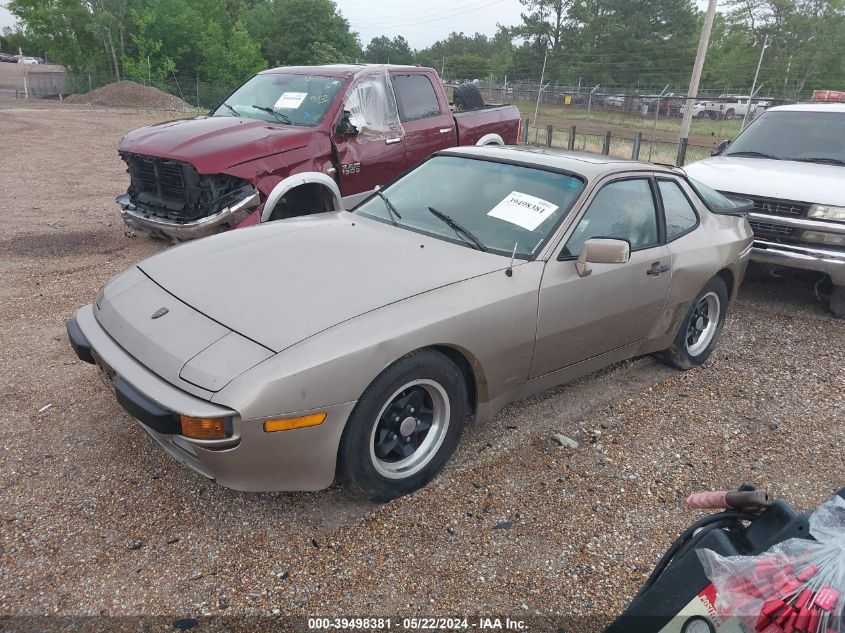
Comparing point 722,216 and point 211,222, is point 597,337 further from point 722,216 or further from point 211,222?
point 211,222

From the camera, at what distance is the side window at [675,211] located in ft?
13.2

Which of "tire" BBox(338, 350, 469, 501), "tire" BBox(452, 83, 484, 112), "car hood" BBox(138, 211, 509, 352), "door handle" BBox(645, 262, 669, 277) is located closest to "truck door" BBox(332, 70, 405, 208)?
"tire" BBox(452, 83, 484, 112)

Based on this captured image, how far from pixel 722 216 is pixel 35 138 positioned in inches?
699

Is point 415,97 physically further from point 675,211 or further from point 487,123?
point 675,211

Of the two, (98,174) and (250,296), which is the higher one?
(250,296)

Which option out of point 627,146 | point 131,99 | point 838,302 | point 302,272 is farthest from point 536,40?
point 302,272

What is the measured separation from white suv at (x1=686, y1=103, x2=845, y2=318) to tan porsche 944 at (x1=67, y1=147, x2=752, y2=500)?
1.89m

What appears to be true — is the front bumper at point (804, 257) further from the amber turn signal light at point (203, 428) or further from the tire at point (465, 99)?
the amber turn signal light at point (203, 428)

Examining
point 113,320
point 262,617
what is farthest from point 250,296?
point 262,617

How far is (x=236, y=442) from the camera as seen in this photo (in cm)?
232

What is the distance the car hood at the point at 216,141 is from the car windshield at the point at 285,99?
264 mm

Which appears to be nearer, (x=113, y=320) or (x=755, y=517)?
(x=755, y=517)

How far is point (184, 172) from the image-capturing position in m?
5.51

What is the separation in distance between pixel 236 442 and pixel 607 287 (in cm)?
223
